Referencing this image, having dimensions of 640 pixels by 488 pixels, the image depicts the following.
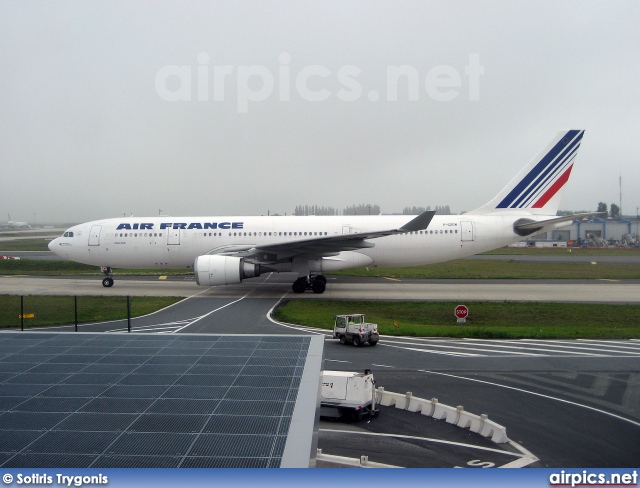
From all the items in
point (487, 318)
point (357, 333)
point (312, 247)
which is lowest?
point (487, 318)

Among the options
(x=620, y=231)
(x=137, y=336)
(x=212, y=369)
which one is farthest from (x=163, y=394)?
(x=620, y=231)

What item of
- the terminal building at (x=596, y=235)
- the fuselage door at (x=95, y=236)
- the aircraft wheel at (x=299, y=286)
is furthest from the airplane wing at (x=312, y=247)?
the terminal building at (x=596, y=235)

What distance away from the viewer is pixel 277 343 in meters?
8.98

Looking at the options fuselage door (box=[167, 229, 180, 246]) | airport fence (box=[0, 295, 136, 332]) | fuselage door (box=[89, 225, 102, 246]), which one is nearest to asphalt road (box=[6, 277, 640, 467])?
airport fence (box=[0, 295, 136, 332])

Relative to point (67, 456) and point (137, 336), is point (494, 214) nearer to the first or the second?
point (137, 336)

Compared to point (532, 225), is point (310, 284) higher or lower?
lower

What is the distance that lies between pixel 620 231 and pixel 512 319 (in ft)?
242

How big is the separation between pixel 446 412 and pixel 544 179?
22.0 metres

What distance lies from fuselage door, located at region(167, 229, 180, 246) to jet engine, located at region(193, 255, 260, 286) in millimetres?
4435

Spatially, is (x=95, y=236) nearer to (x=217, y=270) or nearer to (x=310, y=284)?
(x=217, y=270)

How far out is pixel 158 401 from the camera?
20.7 feet

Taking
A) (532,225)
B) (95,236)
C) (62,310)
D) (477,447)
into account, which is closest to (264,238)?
(95,236)

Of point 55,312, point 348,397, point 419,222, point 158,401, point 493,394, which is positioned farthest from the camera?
point 419,222

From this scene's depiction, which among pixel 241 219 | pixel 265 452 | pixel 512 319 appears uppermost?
pixel 241 219
